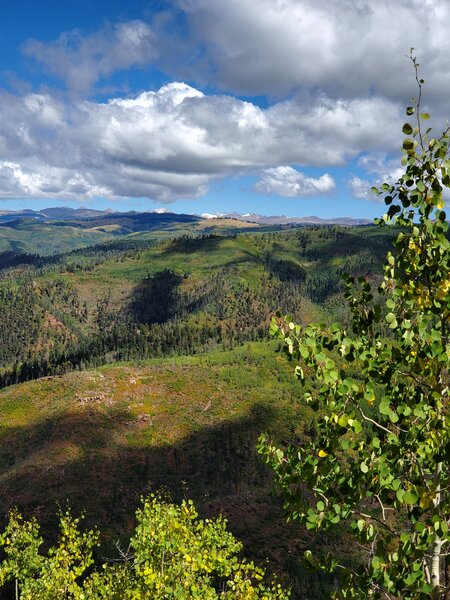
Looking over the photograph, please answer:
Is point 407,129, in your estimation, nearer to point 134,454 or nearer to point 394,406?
point 394,406

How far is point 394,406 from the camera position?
32.0ft

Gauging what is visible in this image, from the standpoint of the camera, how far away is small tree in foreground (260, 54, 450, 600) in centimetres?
831

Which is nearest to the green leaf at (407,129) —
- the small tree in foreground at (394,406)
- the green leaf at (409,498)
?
A: the small tree in foreground at (394,406)

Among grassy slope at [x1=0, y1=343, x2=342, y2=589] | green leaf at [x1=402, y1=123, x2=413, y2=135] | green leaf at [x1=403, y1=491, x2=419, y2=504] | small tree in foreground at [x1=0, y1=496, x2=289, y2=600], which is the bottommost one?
grassy slope at [x1=0, y1=343, x2=342, y2=589]

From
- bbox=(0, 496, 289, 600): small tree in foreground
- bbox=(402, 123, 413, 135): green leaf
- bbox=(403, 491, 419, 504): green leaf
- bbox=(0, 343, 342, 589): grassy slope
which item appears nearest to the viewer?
bbox=(403, 491, 419, 504): green leaf

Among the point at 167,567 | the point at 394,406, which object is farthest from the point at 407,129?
the point at 167,567

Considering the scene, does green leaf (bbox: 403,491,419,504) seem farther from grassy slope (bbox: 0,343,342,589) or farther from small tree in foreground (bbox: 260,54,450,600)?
grassy slope (bbox: 0,343,342,589)

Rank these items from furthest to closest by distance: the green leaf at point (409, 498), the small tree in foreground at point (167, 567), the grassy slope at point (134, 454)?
the grassy slope at point (134, 454) < the small tree in foreground at point (167, 567) < the green leaf at point (409, 498)

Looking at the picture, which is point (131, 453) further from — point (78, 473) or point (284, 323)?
point (284, 323)

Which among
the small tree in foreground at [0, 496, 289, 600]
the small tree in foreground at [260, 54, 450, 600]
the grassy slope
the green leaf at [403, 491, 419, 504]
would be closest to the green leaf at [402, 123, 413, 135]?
the small tree in foreground at [260, 54, 450, 600]

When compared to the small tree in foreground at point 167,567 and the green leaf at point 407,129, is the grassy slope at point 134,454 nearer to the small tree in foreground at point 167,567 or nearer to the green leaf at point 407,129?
the small tree in foreground at point 167,567

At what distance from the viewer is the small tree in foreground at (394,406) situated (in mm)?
8312

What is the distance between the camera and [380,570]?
8.52 meters

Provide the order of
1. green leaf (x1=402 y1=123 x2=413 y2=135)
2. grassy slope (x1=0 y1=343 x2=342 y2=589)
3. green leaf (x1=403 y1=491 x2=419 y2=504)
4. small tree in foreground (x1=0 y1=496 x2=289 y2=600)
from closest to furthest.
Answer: green leaf (x1=403 y1=491 x2=419 y2=504), green leaf (x1=402 y1=123 x2=413 y2=135), small tree in foreground (x1=0 y1=496 x2=289 y2=600), grassy slope (x1=0 y1=343 x2=342 y2=589)
